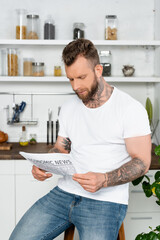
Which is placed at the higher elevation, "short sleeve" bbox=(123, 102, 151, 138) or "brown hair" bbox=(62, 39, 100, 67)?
"brown hair" bbox=(62, 39, 100, 67)

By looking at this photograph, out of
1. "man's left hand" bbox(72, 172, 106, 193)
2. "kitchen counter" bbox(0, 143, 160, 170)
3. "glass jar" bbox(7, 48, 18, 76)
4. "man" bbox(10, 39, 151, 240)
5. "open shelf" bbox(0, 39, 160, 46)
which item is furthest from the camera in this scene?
"glass jar" bbox(7, 48, 18, 76)

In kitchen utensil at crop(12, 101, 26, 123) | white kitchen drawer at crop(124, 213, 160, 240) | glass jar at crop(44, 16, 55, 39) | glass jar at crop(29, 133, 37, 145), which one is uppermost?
glass jar at crop(44, 16, 55, 39)

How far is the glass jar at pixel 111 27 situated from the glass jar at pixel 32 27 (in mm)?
573

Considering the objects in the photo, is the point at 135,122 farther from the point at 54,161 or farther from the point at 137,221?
the point at 137,221

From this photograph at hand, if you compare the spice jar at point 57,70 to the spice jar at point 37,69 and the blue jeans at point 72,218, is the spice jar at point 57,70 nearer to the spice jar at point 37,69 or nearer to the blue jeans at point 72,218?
the spice jar at point 37,69

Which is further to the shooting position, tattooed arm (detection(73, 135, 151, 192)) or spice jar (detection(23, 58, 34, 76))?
spice jar (detection(23, 58, 34, 76))

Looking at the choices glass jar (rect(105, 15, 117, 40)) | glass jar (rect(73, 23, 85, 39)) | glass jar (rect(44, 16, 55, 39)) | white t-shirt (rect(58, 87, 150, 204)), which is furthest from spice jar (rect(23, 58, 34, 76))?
white t-shirt (rect(58, 87, 150, 204))

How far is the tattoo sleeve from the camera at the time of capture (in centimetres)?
157

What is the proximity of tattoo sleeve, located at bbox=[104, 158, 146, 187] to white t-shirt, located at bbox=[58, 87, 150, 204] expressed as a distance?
0.10m

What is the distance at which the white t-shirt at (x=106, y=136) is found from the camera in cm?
164

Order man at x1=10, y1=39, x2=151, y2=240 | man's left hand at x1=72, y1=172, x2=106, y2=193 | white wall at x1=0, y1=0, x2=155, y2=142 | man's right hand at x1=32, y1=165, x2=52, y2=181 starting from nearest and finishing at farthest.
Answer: man's left hand at x1=72, y1=172, x2=106, y2=193, man at x1=10, y1=39, x2=151, y2=240, man's right hand at x1=32, y1=165, x2=52, y2=181, white wall at x1=0, y1=0, x2=155, y2=142

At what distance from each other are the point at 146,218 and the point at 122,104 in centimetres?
128

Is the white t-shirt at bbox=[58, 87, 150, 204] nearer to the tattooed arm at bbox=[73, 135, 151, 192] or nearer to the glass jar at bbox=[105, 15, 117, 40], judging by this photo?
the tattooed arm at bbox=[73, 135, 151, 192]

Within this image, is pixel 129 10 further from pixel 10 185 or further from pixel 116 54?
pixel 10 185
